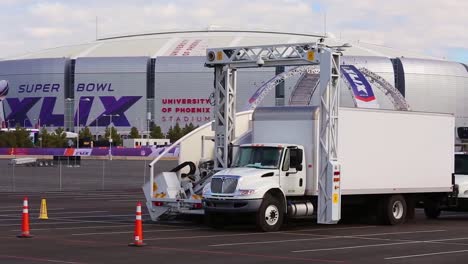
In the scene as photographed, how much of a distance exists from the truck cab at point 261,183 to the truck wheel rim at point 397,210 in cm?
325

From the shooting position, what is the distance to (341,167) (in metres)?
23.8

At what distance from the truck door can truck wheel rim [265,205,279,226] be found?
63cm

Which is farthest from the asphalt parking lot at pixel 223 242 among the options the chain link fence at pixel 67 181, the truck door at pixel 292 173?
the chain link fence at pixel 67 181

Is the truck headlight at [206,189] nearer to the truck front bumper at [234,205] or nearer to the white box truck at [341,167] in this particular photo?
the white box truck at [341,167]

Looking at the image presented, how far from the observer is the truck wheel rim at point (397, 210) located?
25641 mm

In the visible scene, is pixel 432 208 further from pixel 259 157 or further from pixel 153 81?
pixel 153 81

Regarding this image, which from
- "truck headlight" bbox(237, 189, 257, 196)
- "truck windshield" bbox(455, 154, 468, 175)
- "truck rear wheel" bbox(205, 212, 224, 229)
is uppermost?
"truck windshield" bbox(455, 154, 468, 175)

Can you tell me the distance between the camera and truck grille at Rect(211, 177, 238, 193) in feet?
74.6

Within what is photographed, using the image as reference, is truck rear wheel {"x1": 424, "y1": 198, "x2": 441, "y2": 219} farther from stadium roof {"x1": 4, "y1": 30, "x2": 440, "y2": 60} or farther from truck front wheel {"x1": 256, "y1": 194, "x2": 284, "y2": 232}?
stadium roof {"x1": 4, "y1": 30, "x2": 440, "y2": 60}

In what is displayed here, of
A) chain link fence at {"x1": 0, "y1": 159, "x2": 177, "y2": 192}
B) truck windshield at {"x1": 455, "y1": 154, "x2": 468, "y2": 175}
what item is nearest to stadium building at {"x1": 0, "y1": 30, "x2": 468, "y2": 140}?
chain link fence at {"x1": 0, "y1": 159, "x2": 177, "y2": 192}

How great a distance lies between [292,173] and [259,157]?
960mm

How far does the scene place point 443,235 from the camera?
22.6 metres

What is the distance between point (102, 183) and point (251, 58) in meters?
30.9

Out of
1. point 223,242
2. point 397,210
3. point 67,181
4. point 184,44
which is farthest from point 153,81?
point 223,242
